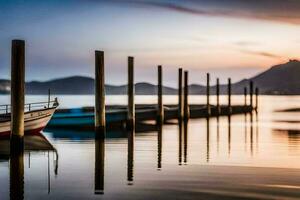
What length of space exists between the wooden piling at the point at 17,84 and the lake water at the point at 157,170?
1.38 meters

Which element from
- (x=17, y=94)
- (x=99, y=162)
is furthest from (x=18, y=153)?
(x=99, y=162)

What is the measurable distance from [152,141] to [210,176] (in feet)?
40.3

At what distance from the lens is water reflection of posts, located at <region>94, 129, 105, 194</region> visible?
45.9 ft

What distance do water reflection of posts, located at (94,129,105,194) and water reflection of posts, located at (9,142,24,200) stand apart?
1889mm

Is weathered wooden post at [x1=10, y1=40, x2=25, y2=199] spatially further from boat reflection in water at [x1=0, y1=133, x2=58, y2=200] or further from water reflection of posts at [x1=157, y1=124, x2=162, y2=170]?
water reflection of posts at [x1=157, y1=124, x2=162, y2=170]

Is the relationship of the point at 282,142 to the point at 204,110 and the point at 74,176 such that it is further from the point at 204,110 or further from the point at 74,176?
the point at 204,110

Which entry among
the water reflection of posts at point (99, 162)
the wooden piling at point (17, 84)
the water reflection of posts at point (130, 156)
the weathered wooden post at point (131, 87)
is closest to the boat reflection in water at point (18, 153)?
the wooden piling at point (17, 84)

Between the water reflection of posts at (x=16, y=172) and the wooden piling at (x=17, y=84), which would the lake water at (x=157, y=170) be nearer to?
the water reflection of posts at (x=16, y=172)

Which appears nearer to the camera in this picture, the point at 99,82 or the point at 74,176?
the point at 74,176

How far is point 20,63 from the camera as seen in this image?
20.2 meters

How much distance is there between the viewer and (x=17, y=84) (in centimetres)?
2016

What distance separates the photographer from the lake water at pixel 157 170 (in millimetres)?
13281

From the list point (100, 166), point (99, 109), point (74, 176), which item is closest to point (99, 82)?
point (99, 109)

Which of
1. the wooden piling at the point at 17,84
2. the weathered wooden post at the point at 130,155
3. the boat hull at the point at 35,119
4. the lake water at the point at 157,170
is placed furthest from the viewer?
the boat hull at the point at 35,119
